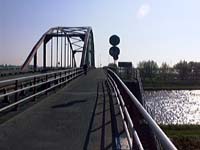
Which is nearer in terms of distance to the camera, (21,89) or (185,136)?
(21,89)

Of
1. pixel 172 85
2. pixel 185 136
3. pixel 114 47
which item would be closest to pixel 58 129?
pixel 114 47

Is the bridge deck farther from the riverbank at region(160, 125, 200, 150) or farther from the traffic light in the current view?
the riverbank at region(160, 125, 200, 150)

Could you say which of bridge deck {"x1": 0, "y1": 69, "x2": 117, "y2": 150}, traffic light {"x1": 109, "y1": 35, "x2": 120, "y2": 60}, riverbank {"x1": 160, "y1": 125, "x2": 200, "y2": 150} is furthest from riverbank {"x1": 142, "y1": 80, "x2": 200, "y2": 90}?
bridge deck {"x1": 0, "y1": 69, "x2": 117, "y2": 150}

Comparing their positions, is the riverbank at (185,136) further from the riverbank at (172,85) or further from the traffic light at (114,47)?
the riverbank at (172,85)

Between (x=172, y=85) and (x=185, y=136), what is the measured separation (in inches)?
3943

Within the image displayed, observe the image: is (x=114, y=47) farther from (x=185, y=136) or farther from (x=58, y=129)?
(x=185, y=136)

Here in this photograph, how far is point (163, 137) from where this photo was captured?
3416mm

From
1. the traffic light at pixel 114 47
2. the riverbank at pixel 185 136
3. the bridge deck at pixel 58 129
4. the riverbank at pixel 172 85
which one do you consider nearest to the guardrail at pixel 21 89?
the bridge deck at pixel 58 129

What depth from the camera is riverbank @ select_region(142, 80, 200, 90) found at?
133m

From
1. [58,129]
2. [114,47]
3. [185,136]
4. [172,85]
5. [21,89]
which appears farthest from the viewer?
[172,85]

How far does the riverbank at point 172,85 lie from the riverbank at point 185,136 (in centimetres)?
7686

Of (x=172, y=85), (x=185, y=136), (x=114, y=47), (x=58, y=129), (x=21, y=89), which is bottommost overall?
(x=185, y=136)

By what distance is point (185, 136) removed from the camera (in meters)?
42.7

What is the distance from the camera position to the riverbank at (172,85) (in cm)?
13327
